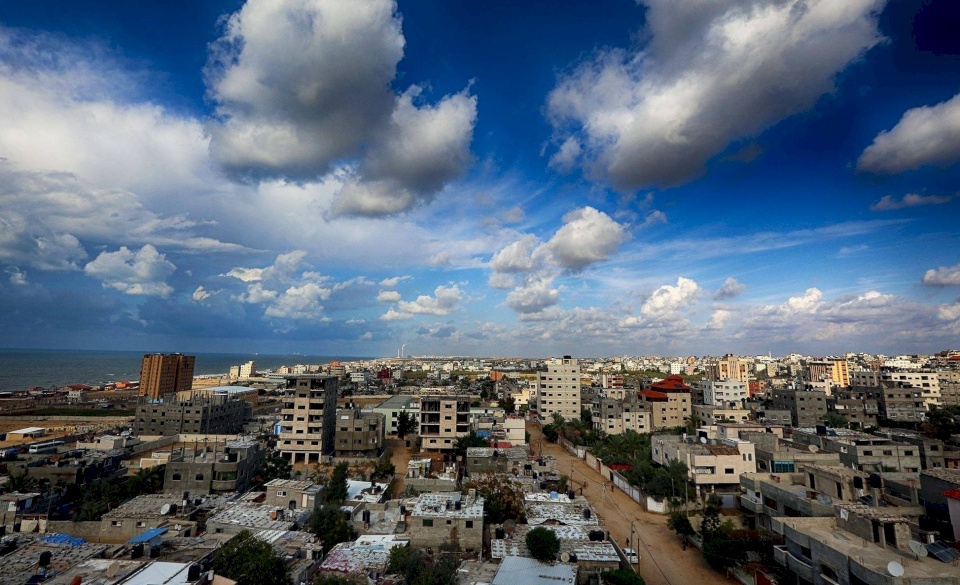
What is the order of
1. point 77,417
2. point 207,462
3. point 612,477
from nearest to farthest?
point 207,462
point 612,477
point 77,417

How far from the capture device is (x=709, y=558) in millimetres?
19844

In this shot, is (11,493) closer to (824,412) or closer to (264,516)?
(264,516)

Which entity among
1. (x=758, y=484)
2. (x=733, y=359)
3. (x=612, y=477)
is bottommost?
(x=612, y=477)

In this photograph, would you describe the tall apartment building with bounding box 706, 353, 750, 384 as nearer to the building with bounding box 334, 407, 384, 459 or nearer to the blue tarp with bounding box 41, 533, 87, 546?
the building with bounding box 334, 407, 384, 459

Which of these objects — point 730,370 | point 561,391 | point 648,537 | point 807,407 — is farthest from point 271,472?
point 730,370

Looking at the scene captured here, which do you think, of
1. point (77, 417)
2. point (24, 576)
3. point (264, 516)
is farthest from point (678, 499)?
point (77, 417)

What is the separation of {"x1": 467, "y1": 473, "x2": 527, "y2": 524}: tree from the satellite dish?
1257 cm

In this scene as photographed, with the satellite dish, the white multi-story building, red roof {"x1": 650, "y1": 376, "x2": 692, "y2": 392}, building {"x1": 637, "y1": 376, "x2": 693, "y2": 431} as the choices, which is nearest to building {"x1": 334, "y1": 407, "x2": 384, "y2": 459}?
building {"x1": 637, "y1": 376, "x2": 693, "y2": 431}

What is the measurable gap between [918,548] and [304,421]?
34550mm

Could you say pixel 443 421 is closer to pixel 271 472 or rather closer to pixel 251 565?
pixel 271 472

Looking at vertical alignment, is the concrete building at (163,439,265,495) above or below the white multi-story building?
below

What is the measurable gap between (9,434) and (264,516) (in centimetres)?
4134

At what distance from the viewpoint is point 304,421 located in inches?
1447

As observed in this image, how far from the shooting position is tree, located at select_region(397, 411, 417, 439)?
156 feet
